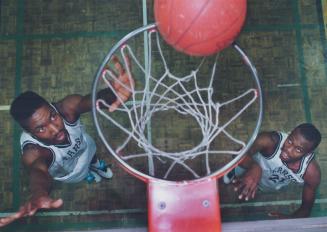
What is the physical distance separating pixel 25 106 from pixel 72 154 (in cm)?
53

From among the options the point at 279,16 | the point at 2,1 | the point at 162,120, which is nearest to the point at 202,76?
the point at 162,120

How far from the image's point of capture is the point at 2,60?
3953 millimetres

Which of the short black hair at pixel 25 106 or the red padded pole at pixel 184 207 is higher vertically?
the short black hair at pixel 25 106

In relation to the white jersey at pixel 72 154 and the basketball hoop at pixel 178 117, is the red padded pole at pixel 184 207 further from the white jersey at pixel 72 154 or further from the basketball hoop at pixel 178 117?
the white jersey at pixel 72 154

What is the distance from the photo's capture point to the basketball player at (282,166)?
3.24 metres

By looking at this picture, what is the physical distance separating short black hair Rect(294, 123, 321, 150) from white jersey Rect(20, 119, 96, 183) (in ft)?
5.74

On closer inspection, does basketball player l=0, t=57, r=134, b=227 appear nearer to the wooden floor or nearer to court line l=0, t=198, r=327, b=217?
court line l=0, t=198, r=327, b=217

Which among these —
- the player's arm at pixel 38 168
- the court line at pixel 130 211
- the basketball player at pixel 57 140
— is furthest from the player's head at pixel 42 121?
the court line at pixel 130 211

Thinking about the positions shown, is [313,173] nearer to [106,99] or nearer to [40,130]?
[106,99]

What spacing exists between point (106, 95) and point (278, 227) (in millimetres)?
1520

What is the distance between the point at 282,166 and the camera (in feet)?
11.1

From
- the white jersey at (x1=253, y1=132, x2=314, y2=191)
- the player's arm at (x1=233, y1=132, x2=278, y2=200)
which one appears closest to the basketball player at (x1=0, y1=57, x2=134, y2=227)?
the player's arm at (x1=233, y1=132, x2=278, y2=200)

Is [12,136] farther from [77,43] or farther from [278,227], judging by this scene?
[278,227]

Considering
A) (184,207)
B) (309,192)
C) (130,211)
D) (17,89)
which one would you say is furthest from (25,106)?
(309,192)
